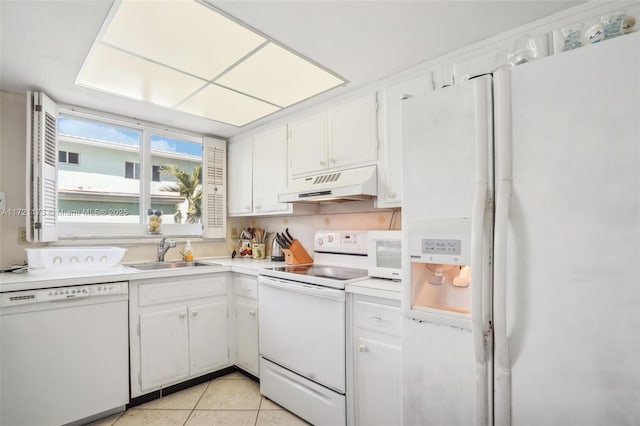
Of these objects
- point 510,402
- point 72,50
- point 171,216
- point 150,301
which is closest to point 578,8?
point 510,402

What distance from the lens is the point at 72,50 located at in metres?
1.75

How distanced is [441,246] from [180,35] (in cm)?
165

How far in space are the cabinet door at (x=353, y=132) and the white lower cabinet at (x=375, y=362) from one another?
3.27 feet

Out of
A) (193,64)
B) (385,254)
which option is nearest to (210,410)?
(385,254)

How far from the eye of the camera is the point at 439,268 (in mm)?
1342

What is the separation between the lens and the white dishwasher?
69.6 inches

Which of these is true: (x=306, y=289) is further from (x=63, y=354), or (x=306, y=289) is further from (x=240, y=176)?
(x=240, y=176)

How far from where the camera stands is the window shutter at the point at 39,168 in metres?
2.20

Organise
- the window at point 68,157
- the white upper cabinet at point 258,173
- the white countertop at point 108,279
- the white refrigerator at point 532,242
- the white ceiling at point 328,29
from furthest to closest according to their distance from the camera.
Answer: the white upper cabinet at point 258,173 < the window at point 68,157 < the white countertop at point 108,279 < the white ceiling at point 328,29 < the white refrigerator at point 532,242

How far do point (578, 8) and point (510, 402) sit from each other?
5.52 ft

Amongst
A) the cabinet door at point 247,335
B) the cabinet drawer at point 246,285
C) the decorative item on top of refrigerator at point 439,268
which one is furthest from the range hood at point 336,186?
the cabinet door at point 247,335

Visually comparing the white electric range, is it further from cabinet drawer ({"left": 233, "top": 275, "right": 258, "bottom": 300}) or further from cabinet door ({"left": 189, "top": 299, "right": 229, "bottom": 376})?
cabinet door ({"left": 189, "top": 299, "right": 229, "bottom": 376})

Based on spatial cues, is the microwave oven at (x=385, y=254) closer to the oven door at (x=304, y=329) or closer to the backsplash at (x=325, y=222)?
the oven door at (x=304, y=329)

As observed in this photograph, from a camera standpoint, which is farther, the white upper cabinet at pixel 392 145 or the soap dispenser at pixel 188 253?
the soap dispenser at pixel 188 253
